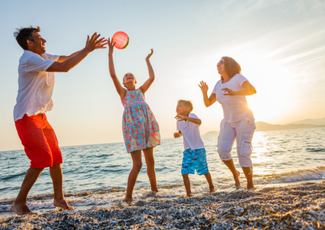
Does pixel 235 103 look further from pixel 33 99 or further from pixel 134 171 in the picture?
pixel 33 99

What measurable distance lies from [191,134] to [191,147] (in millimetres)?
280

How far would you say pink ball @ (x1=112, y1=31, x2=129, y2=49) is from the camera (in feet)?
14.5

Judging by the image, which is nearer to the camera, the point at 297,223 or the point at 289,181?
the point at 297,223

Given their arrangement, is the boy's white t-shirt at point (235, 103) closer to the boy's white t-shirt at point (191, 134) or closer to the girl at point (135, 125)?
the boy's white t-shirt at point (191, 134)

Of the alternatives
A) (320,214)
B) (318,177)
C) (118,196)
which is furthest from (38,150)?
(318,177)

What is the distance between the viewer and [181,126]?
461 centimetres

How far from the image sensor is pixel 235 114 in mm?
4000

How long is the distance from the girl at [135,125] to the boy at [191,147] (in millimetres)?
604

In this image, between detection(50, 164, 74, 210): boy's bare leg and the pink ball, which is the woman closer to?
the pink ball

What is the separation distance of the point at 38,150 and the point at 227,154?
3277mm

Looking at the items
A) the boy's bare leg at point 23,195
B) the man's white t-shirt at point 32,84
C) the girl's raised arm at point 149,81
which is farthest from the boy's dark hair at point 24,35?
the girl's raised arm at point 149,81

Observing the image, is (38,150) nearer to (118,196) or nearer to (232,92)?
(118,196)

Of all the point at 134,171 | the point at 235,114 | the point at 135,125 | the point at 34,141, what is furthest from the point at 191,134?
the point at 34,141

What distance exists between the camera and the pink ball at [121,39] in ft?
14.5
